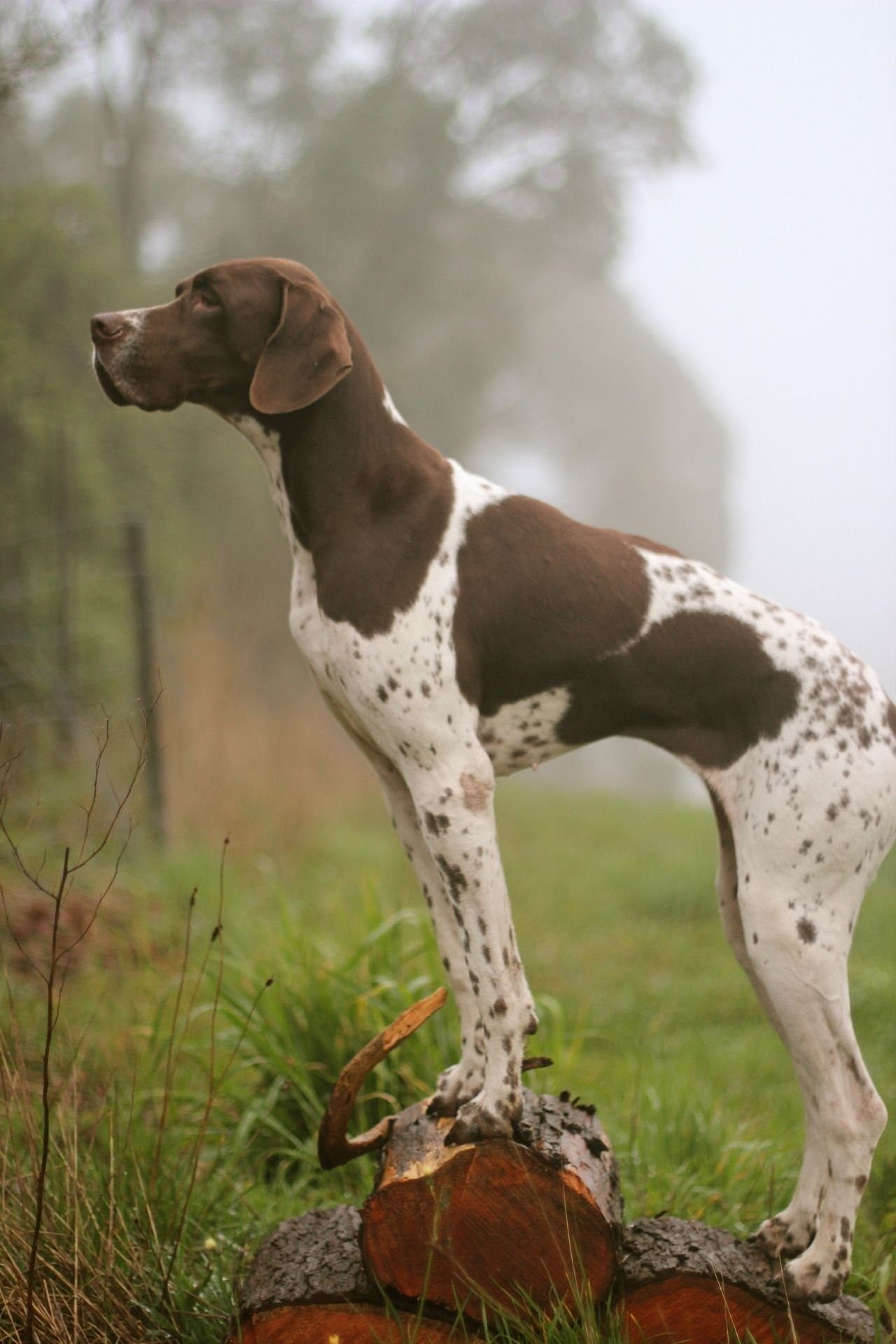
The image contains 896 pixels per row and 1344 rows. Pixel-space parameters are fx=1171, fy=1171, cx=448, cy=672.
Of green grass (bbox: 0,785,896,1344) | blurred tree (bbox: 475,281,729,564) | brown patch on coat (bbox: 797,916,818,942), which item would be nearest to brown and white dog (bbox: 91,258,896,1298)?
brown patch on coat (bbox: 797,916,818,942)

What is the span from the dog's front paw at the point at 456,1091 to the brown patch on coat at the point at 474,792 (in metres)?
0.59

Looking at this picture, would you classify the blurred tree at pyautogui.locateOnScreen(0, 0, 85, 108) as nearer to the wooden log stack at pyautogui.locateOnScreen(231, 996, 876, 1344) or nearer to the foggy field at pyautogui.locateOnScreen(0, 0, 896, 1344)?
the foggy field at pyautogui.locateOnScreen(0, 0, 896, 1344)

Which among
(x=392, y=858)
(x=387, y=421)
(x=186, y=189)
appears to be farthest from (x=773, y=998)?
(x=186, y=189)

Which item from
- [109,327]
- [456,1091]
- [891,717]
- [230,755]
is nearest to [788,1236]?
[456,1091]

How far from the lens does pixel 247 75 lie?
1280 centimetres

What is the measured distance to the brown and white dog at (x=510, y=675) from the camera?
2252 millimetres

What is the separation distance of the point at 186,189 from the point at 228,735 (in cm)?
828

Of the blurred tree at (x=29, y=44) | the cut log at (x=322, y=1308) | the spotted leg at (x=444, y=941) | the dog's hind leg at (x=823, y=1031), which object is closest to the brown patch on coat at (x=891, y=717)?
the dog's hind leg at (x=823, y=1031)

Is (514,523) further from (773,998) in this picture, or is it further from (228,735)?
(228,735)

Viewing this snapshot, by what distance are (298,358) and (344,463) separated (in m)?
0.22

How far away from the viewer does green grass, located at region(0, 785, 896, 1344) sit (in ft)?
7.89

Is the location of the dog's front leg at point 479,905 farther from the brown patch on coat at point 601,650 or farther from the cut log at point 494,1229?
the brown patch on coat at point 601,650

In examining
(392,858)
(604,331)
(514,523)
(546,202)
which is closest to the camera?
(514,523)

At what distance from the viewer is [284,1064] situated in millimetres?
3188
